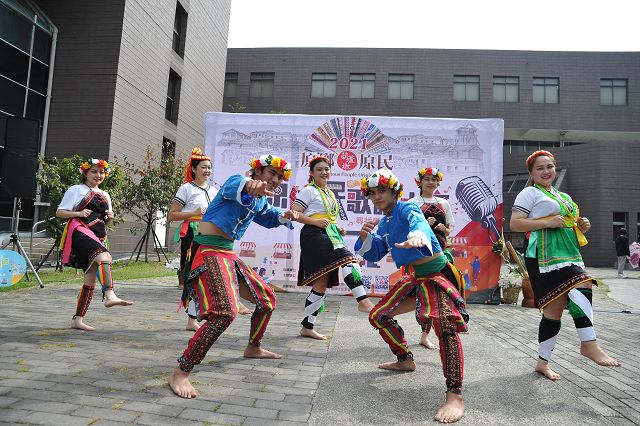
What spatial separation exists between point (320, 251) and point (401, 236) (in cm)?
183

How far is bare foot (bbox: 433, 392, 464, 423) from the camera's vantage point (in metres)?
2.75

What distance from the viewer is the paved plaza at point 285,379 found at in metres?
2.74

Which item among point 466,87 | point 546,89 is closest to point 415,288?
point 466,87

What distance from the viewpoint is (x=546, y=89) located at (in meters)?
30.8

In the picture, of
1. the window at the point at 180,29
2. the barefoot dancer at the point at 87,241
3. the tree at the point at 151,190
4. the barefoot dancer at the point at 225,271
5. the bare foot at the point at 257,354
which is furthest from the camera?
the window at the point at 180,29

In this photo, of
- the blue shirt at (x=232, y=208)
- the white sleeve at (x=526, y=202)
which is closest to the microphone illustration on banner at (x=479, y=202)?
the white sleeve at (x=526, y=202)

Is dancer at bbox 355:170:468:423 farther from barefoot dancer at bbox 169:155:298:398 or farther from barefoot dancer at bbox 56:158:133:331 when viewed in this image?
barefoot dancer at bbox 56:158:133:331

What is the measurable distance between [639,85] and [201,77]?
29114mm

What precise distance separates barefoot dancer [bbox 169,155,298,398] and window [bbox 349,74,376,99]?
28934 millimetres

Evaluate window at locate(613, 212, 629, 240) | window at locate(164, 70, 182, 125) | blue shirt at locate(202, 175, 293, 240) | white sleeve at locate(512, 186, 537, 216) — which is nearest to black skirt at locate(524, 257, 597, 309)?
white sleeve at locate(512, 186, 537, 216)

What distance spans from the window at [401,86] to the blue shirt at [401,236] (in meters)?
29.2

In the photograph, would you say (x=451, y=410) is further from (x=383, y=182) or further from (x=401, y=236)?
(x=383, y=182)

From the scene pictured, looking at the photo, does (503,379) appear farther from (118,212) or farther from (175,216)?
(118,212)

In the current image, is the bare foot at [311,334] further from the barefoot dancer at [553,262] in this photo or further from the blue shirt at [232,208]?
the barefoot dancer at [553,262]
